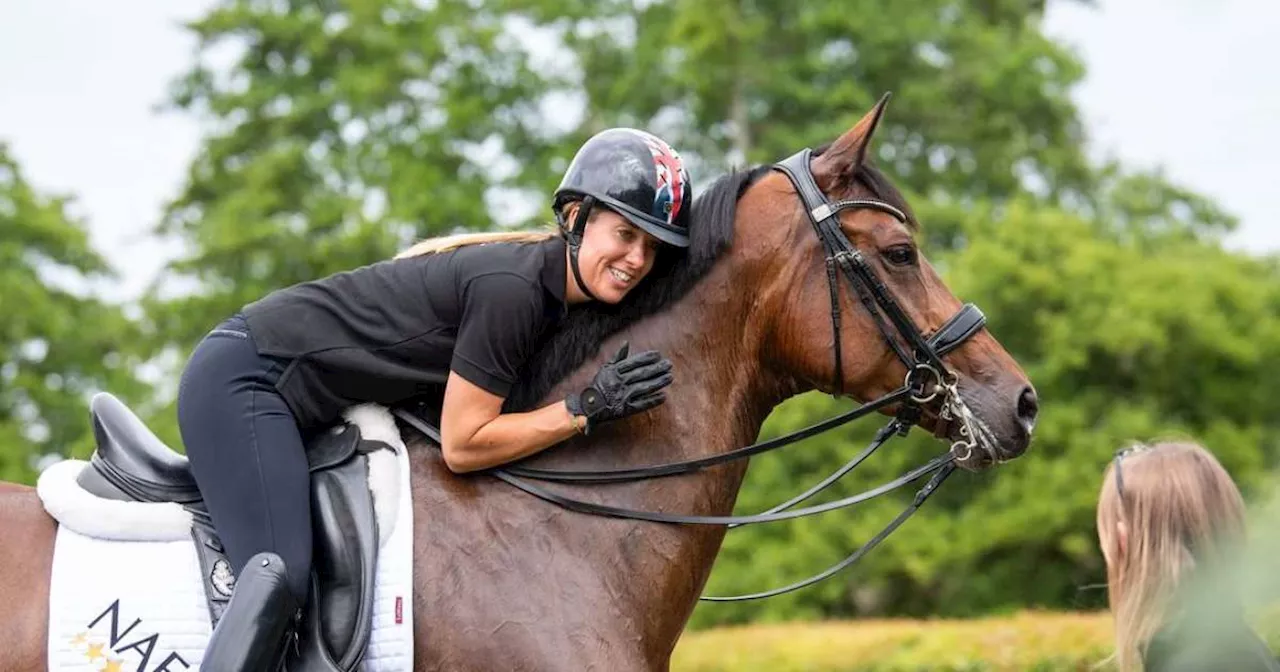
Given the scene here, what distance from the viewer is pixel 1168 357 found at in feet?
70.7

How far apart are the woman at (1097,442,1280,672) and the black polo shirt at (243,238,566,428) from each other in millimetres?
2125

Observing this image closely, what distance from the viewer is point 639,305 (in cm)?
461

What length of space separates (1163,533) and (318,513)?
9.02 ft

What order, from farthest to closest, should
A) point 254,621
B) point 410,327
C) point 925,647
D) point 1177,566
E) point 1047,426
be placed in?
point 1047,426 < point 925,647 < point 1177,566 < point 410,327 < point 254,621

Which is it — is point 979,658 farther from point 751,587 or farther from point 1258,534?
point 751,587

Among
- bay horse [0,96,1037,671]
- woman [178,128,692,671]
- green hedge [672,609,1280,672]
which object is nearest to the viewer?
woman [178,128,692,671]

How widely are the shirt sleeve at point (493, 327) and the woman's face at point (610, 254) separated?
0.24 meters

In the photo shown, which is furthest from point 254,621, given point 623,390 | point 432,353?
point 623,390

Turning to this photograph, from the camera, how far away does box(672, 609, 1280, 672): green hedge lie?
8898 millimetres

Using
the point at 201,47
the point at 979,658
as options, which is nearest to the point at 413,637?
the point at 979,658

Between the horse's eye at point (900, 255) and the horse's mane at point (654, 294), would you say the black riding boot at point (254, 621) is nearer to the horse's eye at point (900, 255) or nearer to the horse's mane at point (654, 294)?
the horse's mane at point (654, 294)

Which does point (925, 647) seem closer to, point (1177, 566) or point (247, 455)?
point (1177, 566)

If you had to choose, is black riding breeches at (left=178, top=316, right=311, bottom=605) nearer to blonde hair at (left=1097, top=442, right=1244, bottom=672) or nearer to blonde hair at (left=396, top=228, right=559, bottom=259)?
blonde hair at (left=396, top=228, right=559, bottom=259)

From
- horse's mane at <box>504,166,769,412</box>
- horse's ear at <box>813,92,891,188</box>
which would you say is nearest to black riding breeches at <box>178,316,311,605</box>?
horse's mane at <box>504,166,769,412</box>
